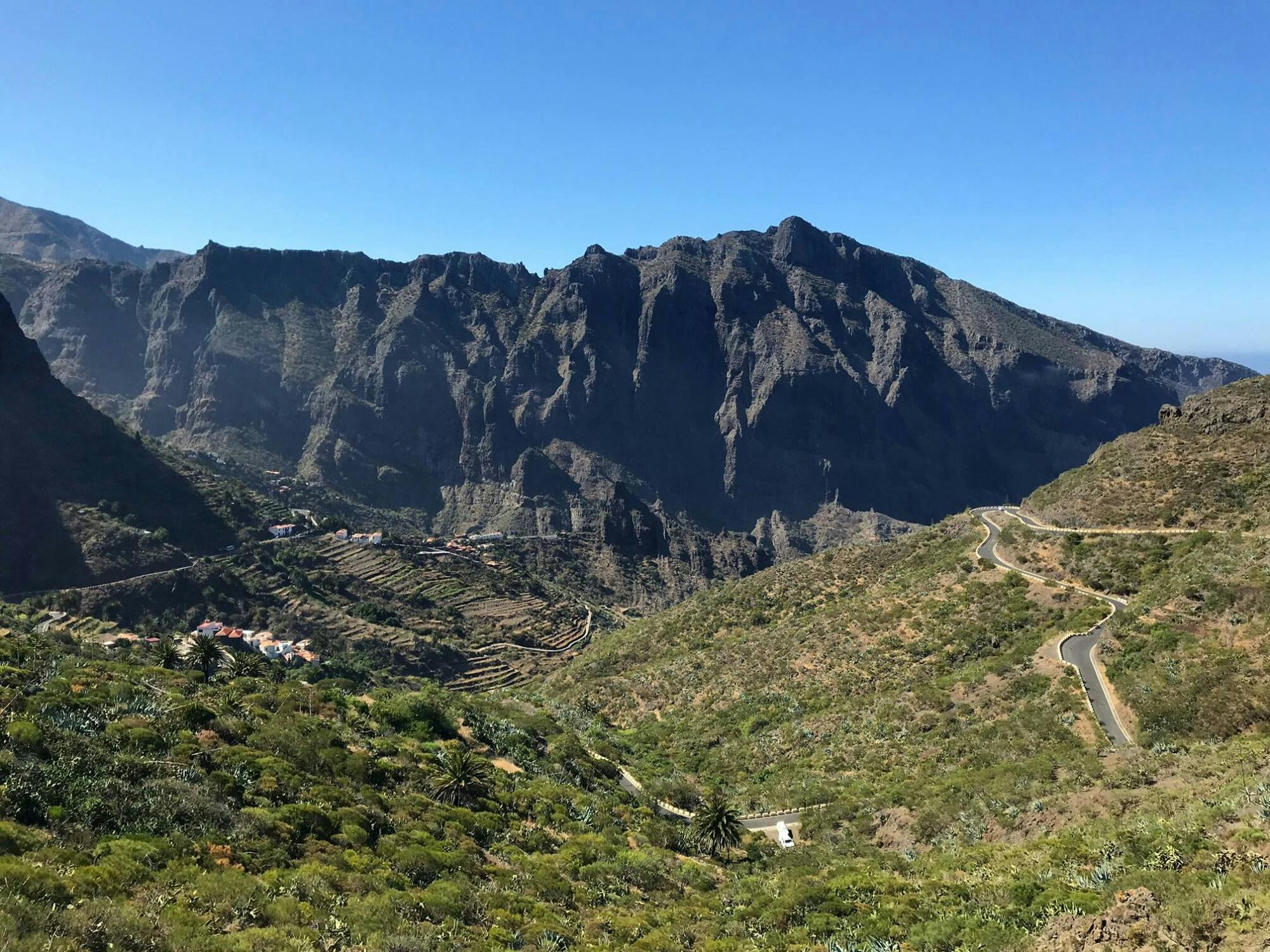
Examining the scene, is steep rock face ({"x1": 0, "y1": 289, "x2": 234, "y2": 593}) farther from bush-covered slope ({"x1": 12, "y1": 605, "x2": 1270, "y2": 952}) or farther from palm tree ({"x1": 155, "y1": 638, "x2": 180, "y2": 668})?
bush-covered slope ({"x1": 12, "y1": 605, "x2": 1270, "y2": 952})

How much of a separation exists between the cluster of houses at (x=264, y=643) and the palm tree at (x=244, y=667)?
36156 millimetres

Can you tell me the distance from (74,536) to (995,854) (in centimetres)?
11426

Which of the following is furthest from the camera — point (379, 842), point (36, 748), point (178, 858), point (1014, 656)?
point (1014, 656)

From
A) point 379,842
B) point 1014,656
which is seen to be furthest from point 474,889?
point 1014,656

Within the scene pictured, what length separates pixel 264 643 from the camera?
8250 centimetres

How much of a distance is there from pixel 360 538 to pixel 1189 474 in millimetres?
131017

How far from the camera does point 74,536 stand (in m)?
93.0

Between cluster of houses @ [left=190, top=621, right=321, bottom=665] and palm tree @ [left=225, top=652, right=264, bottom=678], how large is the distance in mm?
36156

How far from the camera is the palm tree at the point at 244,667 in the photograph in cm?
3834

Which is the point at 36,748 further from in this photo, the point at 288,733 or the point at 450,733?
the point at 450,733

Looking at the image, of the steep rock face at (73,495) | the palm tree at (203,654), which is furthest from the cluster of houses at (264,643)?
the palm tree at (203,654)

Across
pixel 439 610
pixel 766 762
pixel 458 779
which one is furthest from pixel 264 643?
pixel 458 779

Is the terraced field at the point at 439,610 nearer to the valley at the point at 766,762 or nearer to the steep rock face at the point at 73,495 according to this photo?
the valley at the point at 766,762

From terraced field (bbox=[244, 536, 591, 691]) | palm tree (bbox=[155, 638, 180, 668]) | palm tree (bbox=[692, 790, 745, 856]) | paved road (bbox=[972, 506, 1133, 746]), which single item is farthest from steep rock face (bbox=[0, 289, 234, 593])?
paved road (bbox=[972, 506, 1133, 746])
